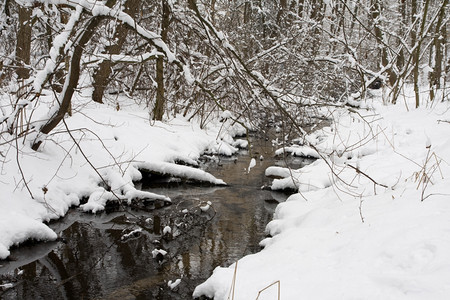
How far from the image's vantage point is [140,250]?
5.36 metres

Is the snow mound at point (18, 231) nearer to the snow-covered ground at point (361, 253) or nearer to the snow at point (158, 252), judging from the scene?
the snow at point (158, 252)

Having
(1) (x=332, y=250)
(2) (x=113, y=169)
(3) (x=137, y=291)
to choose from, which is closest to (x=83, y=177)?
(2) (x=113, y=169)

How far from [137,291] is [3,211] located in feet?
7.78

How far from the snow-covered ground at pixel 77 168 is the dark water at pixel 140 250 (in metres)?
0.28

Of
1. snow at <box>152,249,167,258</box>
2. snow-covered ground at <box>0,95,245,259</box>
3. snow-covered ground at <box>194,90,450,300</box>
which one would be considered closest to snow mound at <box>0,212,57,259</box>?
snow-covered ground at <box>0,95,245,259</box>

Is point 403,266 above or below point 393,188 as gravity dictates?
below

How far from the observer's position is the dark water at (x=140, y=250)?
171 inches

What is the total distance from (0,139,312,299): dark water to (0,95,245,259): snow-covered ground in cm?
28

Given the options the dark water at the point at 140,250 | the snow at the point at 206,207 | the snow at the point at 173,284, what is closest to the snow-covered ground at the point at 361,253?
the snow at the point at 173,284

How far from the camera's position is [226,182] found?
8.92 m

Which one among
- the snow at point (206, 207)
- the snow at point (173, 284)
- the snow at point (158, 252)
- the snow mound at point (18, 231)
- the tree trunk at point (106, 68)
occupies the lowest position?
the snow at point (173, 284)

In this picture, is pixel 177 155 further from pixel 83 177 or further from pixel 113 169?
pixel 83 177

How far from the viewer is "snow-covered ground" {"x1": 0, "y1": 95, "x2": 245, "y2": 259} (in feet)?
17.6

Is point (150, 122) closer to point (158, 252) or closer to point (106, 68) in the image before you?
point (158, 252)
